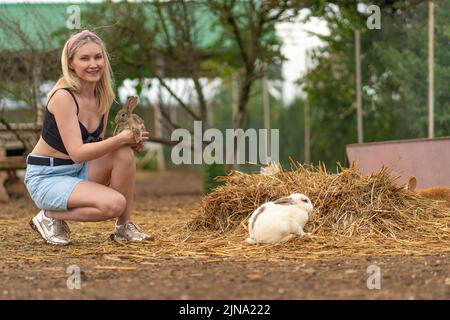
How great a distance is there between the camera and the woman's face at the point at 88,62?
205 inches

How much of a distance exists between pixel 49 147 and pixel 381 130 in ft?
15.6

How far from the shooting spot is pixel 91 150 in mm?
4977

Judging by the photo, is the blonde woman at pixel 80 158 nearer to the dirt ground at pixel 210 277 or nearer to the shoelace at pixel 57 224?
the shoelace at pixel 57 224

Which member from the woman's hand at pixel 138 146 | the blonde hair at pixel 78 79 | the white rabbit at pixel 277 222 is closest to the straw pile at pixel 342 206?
the white rabbit at pixel 277 222

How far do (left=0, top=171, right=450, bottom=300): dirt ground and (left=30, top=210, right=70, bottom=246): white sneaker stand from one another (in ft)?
0.22

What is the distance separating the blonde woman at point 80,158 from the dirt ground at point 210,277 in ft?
0.73

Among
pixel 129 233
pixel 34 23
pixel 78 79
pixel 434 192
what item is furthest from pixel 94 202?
pixel 34 23

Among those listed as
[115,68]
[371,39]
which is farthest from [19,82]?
[371,39]

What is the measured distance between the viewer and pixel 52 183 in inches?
205

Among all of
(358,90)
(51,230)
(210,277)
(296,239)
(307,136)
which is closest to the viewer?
(210,277)

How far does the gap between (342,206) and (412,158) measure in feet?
6.41

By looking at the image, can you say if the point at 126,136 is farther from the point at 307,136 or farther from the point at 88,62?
the point at 307,136

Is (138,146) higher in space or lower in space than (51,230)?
higher
